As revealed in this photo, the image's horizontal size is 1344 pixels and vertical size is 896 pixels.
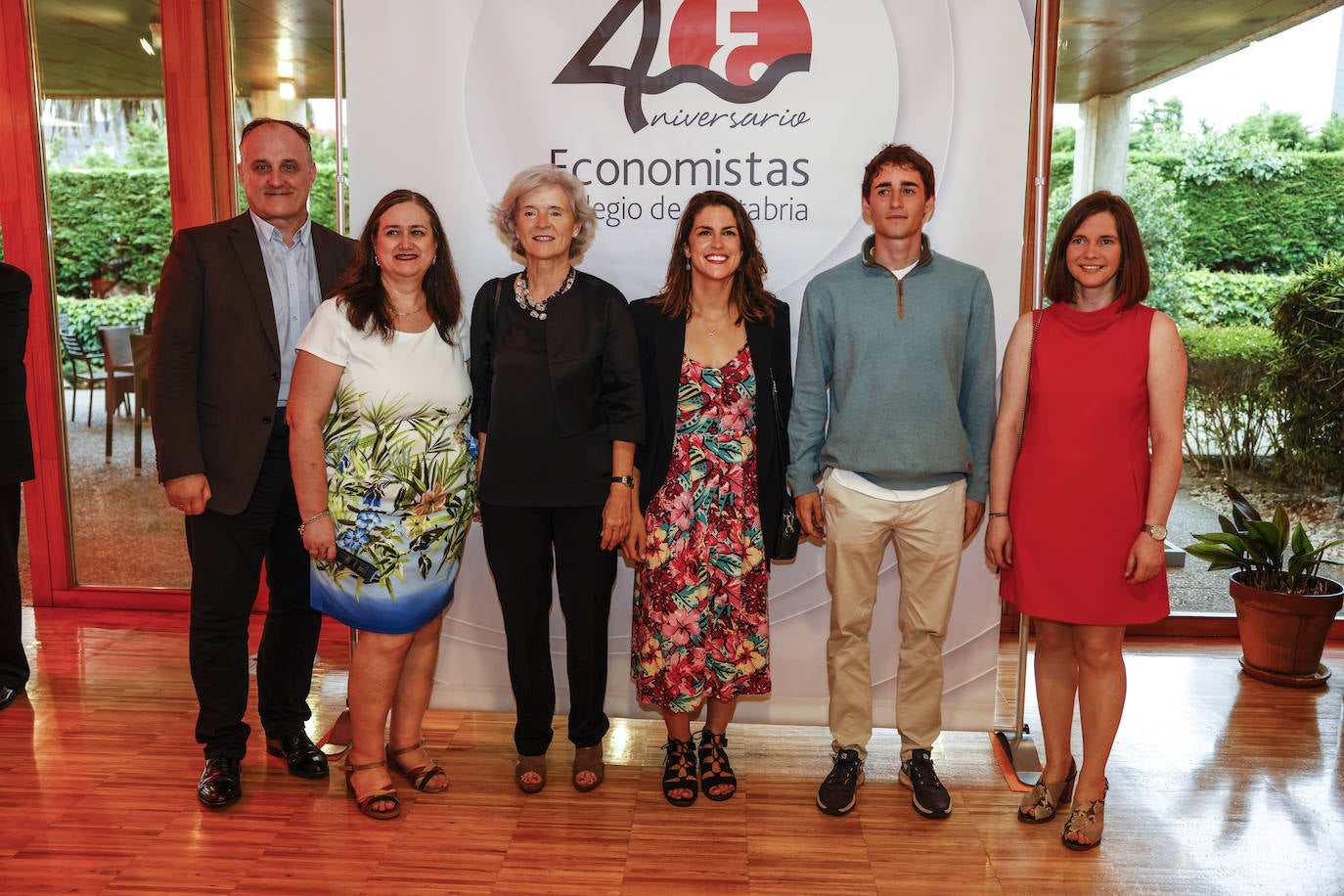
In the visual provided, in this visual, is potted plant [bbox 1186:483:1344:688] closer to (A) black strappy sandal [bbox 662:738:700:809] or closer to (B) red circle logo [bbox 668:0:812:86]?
(A) black strappy sandal [bbox 662:738:700:809]

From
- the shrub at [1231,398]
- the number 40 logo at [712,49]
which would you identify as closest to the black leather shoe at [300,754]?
the number 40 logo at [712,49]

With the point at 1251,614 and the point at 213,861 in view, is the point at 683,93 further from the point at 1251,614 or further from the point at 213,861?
the point at 1251,614

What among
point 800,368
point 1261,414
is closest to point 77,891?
point 800,368

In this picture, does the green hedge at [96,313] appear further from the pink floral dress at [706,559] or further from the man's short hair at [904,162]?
the man's short hair at [904,162]

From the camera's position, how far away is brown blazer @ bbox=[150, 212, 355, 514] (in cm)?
269

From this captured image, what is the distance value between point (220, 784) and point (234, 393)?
43.4 inches

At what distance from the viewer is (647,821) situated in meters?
2.78

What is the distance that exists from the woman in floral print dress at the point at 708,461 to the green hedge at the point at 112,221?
2.43m

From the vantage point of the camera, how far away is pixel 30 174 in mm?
4395

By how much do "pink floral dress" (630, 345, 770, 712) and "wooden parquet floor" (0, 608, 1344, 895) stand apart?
1.34ft

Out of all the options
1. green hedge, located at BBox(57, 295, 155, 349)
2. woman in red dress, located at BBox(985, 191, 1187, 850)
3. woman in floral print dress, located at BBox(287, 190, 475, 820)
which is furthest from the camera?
green hedge, located at BBox(57, 295, 155, 349)

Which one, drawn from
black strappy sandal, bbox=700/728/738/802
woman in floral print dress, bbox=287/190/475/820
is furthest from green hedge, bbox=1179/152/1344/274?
woman in floral print dress, bbox=287/190/475/820

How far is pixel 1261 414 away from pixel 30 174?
543cm

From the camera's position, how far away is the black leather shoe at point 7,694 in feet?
11.5
